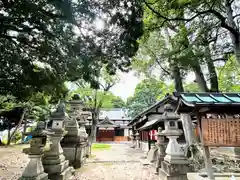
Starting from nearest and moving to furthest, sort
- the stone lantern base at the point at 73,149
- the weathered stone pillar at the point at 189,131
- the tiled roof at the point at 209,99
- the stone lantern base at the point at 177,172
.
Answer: the tiled roof at the point at 209,99
the stone lantern base at the point at 177,172
the stone lantern base at the point at 73,149
the weathered stone pillar at the point at 189,131

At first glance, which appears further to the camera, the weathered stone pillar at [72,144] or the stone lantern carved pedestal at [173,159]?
the weathered stone pillar at [72,144]

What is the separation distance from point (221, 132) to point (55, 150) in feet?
14.6

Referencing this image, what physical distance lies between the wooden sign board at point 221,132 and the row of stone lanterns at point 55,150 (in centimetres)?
396

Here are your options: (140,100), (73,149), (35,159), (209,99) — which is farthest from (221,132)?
(140,100)

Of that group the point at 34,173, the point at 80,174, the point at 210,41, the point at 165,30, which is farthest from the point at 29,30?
the point at 165,30

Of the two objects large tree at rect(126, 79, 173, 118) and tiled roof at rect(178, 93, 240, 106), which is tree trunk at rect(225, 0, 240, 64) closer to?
tiled roof at rect(178, 93, 240, 106)

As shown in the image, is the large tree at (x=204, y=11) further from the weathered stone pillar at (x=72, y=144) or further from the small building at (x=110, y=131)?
the small building at (x=110, y=131)

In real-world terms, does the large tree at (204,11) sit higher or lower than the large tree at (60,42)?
higher

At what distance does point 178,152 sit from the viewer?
18.7 feet

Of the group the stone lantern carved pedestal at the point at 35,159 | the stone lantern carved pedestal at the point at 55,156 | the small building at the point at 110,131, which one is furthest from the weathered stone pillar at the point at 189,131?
the small building at the point at 110,131

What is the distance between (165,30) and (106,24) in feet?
24.9

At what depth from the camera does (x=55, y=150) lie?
5367mm

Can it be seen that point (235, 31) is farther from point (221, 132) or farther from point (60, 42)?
point (60, 42)

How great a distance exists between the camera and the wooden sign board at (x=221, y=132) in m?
4.04
